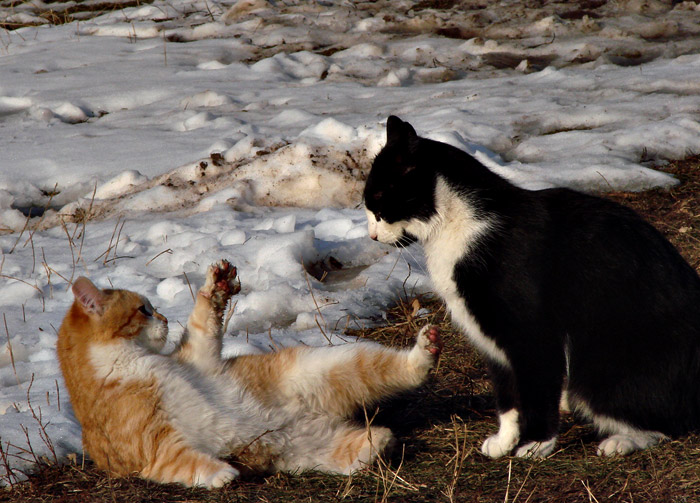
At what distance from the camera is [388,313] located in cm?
459

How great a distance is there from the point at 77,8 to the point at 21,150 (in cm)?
573

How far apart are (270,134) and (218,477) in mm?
4600

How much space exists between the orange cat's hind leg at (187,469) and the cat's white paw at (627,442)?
5.15 ft

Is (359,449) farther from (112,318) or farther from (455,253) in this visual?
(112,318)

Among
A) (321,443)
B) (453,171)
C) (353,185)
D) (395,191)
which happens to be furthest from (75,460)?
(353,185)

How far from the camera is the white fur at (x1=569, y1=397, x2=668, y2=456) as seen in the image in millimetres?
3021

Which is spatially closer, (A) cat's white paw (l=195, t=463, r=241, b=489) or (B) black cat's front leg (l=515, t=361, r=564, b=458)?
(A) cat's white paw (l=195, t=463, r=241, b=489)

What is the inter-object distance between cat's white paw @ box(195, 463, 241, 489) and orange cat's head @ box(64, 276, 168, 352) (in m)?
0.78

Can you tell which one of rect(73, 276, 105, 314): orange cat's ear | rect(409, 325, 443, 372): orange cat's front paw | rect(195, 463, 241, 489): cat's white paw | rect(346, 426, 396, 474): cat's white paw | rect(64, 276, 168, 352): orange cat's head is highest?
rect(73, 276, 105, 314): orange cat's ear

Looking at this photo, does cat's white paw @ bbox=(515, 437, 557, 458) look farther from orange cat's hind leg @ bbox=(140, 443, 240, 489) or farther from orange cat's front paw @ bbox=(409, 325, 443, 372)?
orange cat's hind leg @ bbox=(140, 443, 240, 489)

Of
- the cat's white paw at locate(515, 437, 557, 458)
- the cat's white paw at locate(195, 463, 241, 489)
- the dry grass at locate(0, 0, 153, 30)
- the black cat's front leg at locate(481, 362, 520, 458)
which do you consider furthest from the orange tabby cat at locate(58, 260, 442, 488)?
the dry grass at locate(0, 0, 153, 30)

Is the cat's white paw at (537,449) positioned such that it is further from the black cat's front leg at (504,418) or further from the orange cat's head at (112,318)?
the orange cat's head at (112,318)

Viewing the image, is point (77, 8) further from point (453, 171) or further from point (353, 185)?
point (453, 171)

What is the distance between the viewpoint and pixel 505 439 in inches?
123
